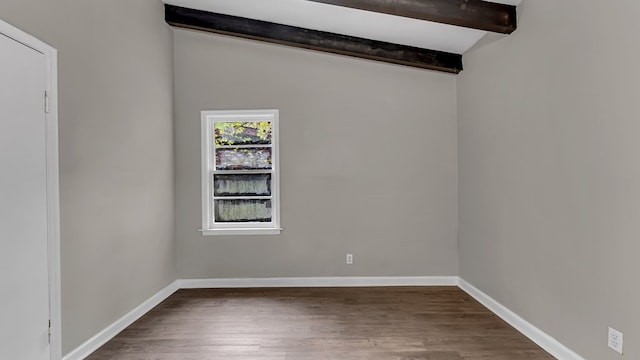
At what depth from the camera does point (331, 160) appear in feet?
14.1

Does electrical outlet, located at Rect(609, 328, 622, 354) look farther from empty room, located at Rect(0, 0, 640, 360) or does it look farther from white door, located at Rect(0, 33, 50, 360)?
white door, located at Rect(0, 33, 50, 360)

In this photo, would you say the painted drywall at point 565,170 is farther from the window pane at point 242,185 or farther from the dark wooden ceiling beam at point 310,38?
the window pane at point 242,185

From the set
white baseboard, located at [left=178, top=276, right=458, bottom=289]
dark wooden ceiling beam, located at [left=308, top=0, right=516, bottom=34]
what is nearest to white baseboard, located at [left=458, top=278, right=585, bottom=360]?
white baseboard, located at [left=178, top=276, right=458, bottom=289]

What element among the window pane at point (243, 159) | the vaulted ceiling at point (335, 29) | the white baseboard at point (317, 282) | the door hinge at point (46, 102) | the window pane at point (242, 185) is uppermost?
the vaulted ceiling at point (335, 29)

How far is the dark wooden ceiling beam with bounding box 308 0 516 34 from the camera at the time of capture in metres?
3.00

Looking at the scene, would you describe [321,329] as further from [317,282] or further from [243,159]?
[243,159]

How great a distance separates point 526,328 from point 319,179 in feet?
8.28

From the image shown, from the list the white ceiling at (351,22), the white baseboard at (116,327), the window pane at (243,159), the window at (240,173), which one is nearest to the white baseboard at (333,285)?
the white baseboard at (116,327)

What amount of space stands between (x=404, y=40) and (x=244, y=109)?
2.01m

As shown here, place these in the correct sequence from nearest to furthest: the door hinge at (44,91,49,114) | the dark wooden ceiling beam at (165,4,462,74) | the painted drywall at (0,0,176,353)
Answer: the door hinge at (44,91,49,114)
the painted drywall at (0,0,176,353)
the dark wooden ceiling beam at (165,4,462,74)

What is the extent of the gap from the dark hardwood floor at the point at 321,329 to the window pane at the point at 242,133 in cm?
180

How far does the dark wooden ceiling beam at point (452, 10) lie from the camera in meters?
3.00

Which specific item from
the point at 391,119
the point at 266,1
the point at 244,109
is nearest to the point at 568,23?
the point at 391,119

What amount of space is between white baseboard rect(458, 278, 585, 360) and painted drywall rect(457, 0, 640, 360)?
55mm
